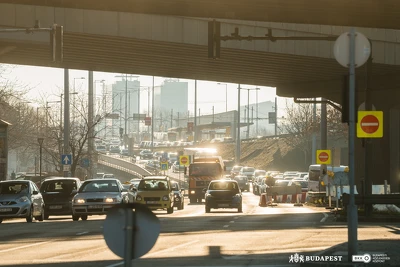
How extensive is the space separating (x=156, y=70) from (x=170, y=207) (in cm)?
878

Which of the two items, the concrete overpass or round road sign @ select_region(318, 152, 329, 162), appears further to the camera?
round road sign @ select_region(318, 152, 329, 162)

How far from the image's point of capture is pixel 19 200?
37.8 meters

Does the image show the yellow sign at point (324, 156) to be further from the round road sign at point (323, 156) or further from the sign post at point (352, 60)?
the sign post at point (352, 60)

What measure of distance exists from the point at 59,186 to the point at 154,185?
5230 mm

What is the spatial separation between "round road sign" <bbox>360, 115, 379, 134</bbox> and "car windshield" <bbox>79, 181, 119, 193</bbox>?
13.3 metres

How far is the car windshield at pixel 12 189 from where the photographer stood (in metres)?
38.6

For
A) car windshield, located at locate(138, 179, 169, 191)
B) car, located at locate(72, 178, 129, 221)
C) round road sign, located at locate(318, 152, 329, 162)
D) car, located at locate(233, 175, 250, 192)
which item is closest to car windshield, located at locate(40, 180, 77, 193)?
car, located at locate(72, 178, 129, 221)

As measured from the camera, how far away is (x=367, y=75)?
116 feet

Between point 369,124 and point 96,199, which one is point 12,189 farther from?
point 369,124

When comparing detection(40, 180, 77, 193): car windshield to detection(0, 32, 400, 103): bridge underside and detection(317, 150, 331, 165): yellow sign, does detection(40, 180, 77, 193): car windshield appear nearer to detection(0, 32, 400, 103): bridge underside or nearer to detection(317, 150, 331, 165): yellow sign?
detection(0, 32, 400, 103): bridge underside

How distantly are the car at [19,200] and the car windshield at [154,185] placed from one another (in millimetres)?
8950

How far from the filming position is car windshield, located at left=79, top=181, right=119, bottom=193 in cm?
4094

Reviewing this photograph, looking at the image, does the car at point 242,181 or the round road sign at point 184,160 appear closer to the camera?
the round road sign at point 184,160

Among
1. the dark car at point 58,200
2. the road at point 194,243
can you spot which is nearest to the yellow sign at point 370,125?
the road at point 194,243
